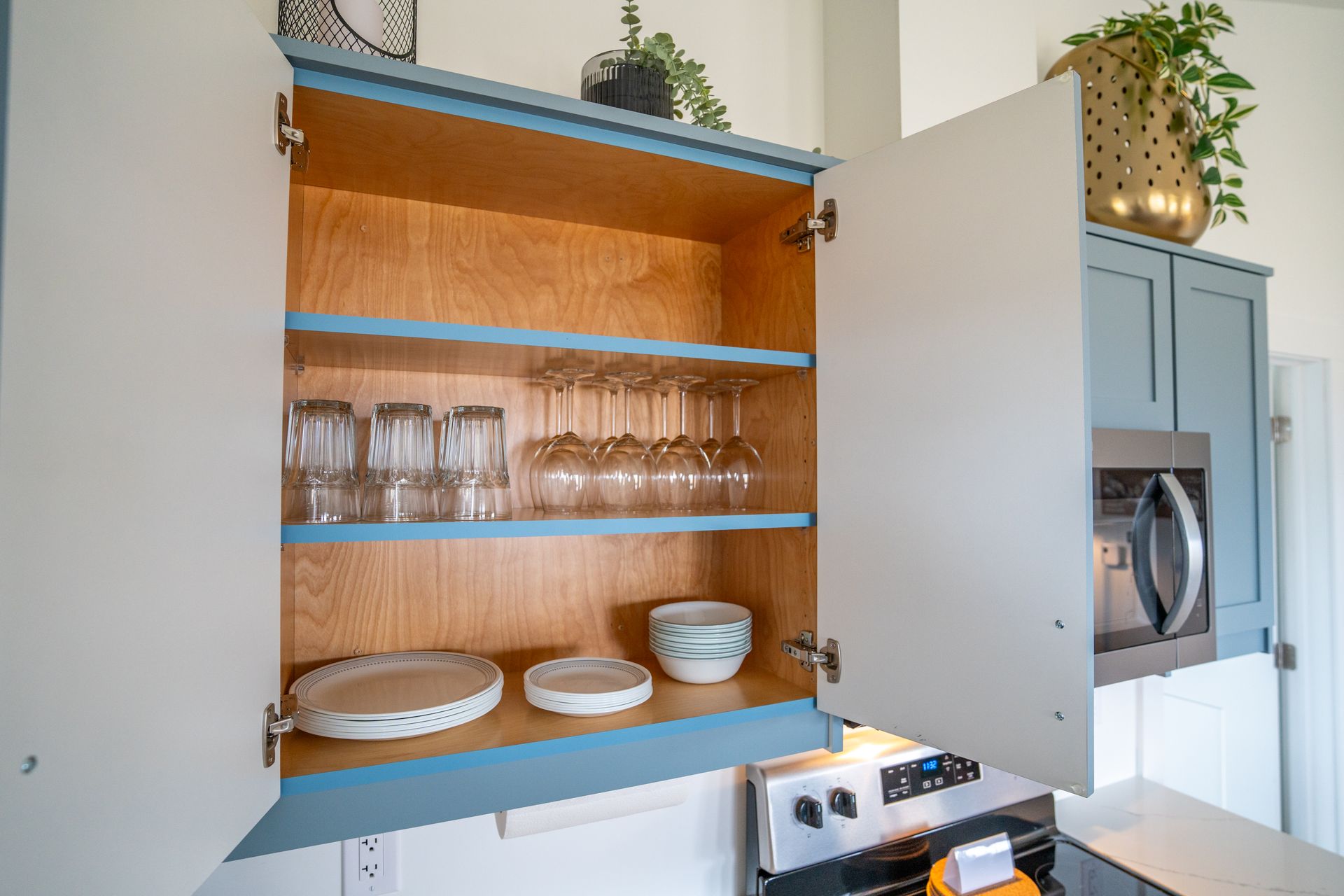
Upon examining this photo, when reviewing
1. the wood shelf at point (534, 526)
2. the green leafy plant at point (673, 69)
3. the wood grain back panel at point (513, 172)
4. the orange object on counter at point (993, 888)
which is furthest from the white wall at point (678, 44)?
the orange object on counter at point (993, 888)

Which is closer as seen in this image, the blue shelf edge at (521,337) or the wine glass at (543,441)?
the blue shelf edge at (521,337)

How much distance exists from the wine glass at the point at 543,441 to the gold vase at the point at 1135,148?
1.37 m

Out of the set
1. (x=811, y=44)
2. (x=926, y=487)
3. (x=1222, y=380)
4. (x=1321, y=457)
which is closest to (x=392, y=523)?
(x=926, y=487)

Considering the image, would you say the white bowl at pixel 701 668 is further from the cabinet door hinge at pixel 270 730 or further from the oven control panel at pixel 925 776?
the cabinet door hinge at pixel 270 730

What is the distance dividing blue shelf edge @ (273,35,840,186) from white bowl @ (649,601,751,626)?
88 cm

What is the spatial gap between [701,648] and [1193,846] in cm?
157

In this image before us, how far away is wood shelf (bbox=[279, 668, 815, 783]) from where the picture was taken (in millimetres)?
941

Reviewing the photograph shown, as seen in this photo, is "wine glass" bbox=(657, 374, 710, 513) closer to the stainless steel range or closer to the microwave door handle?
the stainless steel range

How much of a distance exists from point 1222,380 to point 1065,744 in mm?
1355

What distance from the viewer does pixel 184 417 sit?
23.6 inches

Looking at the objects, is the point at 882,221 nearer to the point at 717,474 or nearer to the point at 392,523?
the point at 717,474

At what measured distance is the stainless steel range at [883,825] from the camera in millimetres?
1396

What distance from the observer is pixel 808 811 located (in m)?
1.39

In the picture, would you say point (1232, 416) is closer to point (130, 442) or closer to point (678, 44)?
point (678, 44)
